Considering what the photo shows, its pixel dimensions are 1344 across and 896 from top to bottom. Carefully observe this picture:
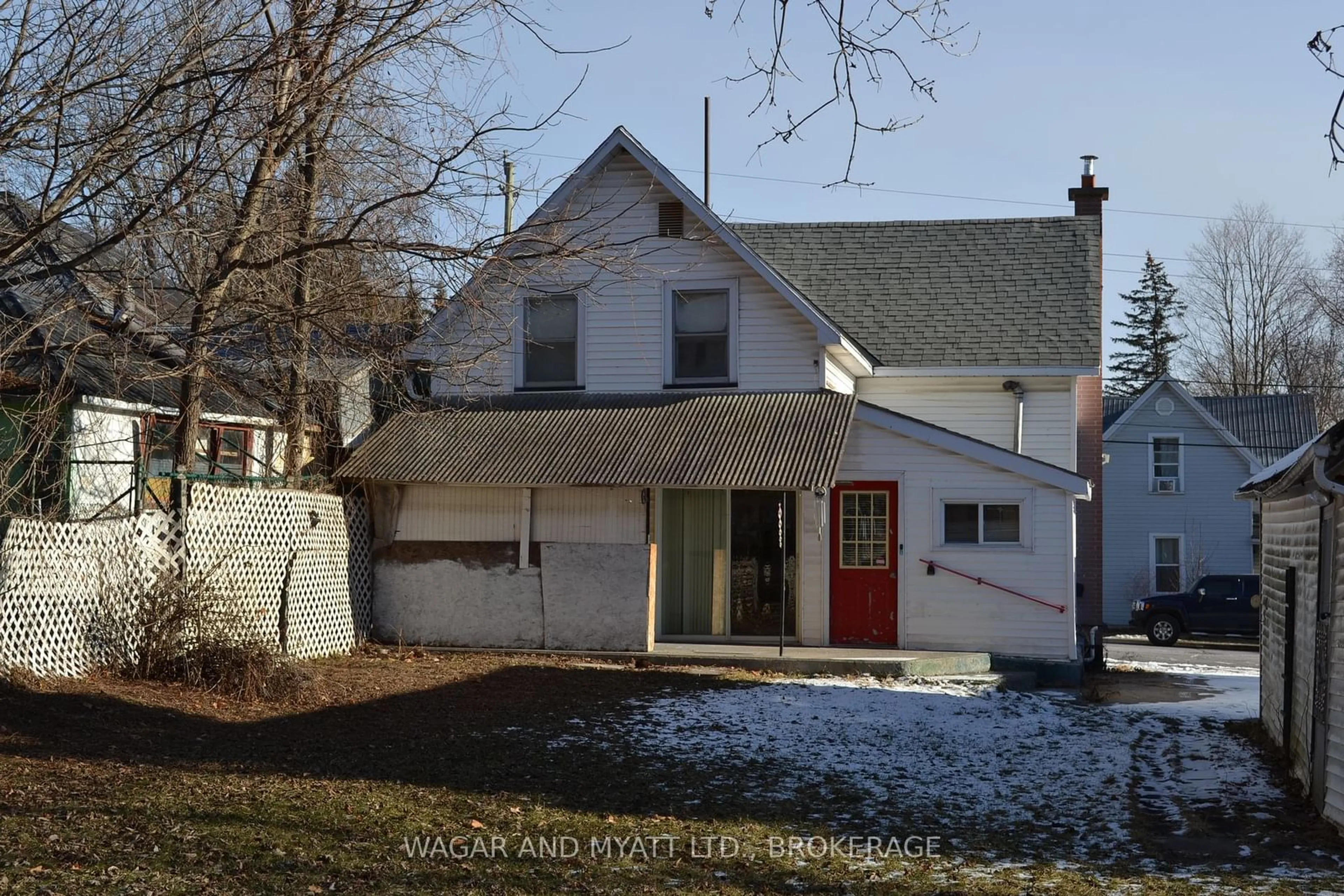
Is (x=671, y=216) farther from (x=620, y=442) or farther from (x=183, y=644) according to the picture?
(x=183, y=644)

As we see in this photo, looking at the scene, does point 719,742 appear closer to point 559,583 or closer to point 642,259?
point 559,583

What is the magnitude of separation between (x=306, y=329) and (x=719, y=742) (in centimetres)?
588

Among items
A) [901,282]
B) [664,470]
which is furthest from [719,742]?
[901,282]

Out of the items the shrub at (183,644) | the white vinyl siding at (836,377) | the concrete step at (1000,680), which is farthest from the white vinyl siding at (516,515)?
the shrub at (183,644)

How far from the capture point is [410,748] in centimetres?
1073

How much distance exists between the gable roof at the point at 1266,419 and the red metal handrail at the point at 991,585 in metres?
23.9

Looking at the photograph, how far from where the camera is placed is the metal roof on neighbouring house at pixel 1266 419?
4059 centimetres

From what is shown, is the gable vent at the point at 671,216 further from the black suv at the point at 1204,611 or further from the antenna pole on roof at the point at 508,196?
the black suv at the point at 1204,611

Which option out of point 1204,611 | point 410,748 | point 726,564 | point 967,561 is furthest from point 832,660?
point 1204,611

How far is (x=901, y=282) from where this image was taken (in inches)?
904

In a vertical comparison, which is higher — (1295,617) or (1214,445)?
(1214,445)

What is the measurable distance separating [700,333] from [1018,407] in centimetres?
529

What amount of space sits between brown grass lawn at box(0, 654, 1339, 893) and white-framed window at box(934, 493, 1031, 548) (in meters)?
7.19

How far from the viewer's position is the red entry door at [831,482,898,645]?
18.4 meters
